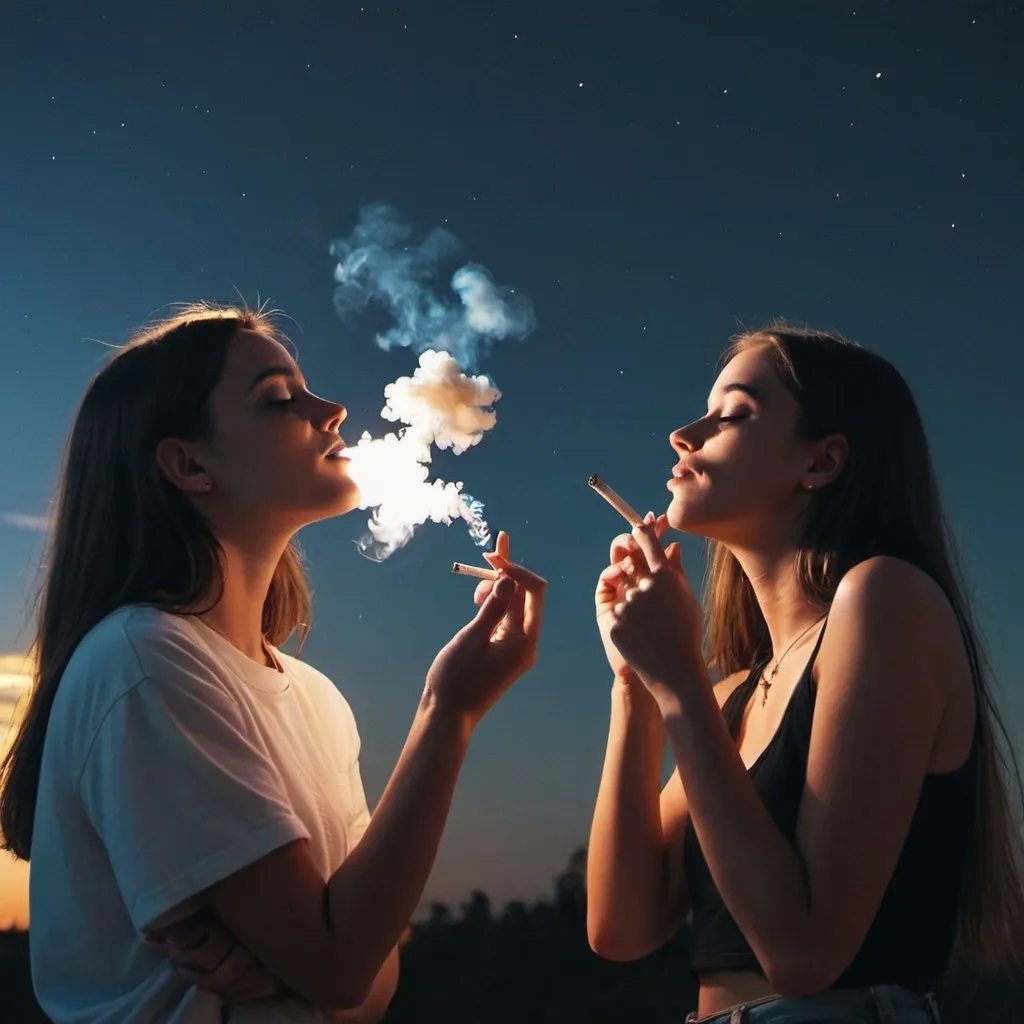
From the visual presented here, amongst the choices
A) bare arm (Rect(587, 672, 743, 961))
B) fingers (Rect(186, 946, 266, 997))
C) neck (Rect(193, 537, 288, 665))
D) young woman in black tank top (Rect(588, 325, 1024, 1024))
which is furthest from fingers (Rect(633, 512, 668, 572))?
fingers (Rect(186, 946, 266, 997))

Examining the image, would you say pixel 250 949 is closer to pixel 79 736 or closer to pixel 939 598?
pixel 79 736

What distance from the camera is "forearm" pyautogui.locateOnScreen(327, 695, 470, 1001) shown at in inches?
49.9

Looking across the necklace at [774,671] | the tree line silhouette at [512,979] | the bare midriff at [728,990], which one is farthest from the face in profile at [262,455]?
the tree line silhouette at [512,979]

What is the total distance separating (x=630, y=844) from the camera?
5.25 ft

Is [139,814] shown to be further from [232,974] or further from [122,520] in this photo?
[122,520]

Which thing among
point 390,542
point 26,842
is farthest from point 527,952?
point 26,842

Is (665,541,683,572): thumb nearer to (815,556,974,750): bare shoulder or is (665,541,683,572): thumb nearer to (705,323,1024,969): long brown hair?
(705,323,1024,969): long brown hair

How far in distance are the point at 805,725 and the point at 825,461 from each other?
46 cm

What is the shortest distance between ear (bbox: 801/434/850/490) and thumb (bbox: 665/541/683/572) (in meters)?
0.22

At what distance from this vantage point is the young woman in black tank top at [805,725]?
49.0 inches

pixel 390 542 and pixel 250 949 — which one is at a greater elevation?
pixel 390 542

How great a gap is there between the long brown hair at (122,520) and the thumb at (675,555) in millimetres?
694

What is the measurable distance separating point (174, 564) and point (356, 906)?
1.86ft

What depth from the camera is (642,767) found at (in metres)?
1.67
